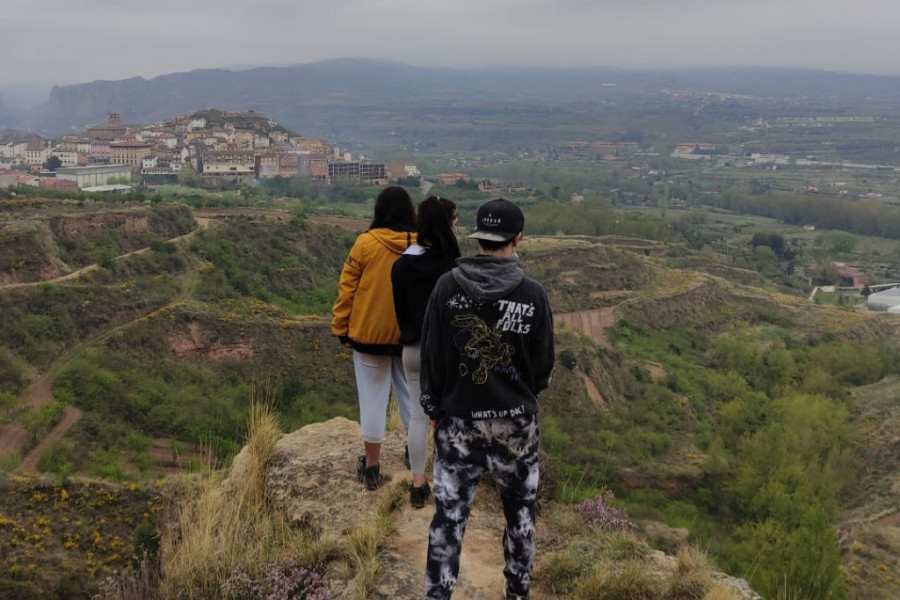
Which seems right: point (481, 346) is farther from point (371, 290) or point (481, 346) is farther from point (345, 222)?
point (345, 222)

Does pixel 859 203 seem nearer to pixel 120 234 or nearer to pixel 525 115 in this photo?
pixel 120 234

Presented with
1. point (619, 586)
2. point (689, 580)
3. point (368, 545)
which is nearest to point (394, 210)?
point (368, 545)

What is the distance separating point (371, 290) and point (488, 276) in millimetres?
1211

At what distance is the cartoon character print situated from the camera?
3051 mm

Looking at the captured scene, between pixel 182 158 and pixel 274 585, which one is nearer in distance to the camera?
pixel 274 585

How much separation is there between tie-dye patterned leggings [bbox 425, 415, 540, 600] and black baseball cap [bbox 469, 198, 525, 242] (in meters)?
0.76

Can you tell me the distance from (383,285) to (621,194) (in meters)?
84.8

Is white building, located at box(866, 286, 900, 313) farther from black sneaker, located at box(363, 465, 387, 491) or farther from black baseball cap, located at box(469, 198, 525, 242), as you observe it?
black baseball cap, located at box(469, 198, 525, 242)

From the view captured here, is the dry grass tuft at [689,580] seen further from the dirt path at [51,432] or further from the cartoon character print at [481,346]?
the dirt path at [51,432]

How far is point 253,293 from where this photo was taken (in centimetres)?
2462

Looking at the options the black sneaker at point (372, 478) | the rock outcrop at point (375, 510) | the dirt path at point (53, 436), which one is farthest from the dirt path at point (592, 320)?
the black sneaker at point (372, 478)

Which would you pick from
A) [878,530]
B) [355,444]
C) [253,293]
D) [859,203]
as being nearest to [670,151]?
[859,203]

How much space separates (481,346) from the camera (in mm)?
3053

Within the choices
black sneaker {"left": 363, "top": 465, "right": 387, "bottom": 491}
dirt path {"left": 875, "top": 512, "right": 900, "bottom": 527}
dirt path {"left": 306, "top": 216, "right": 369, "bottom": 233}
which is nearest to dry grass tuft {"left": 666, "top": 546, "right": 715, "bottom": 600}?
black sneaker {"left": 363, "top": 465, "right": 387, "bottom": 491}
